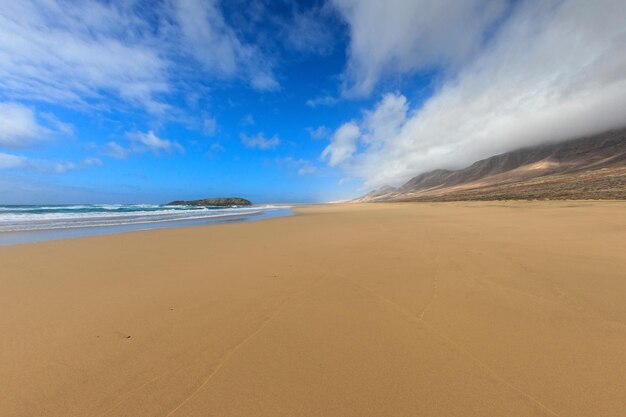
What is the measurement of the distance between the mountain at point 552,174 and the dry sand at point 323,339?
2693 centimetres

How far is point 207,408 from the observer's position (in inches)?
64.7

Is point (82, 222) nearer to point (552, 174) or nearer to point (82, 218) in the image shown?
point (82, 218)

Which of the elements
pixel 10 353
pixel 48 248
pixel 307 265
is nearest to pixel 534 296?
pixel 307 265

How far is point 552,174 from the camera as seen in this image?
62.3 meters

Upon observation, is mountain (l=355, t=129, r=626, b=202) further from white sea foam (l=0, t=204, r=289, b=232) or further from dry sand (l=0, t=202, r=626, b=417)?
white sea foam (l=0, t=204, r=289, b=232)

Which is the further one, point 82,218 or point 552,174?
point 552,174

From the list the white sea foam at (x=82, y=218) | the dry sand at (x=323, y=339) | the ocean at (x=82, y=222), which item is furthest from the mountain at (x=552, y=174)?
the white sea foam at (x=82, y=218)

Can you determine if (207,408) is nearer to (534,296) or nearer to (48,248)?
(534,296)

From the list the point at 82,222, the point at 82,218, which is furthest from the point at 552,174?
the point at 82,218

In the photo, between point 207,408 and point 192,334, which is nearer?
point 207,408

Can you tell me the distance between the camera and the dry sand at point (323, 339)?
167 centimetres

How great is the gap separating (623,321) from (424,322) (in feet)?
6.54

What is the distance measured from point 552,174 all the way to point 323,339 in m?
86.7

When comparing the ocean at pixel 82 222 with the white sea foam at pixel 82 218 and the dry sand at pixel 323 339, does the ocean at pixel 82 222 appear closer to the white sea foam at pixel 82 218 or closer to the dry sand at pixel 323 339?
the white sea foam at pixel 82 218
